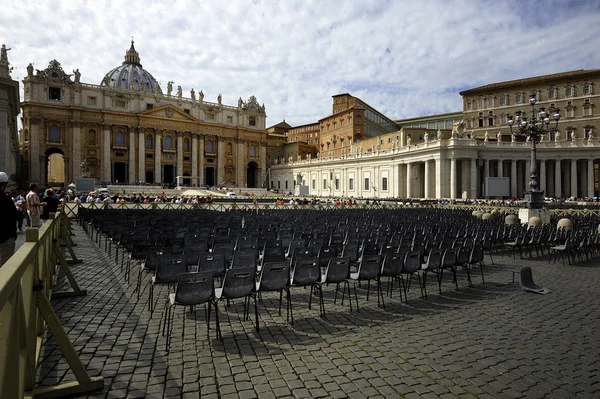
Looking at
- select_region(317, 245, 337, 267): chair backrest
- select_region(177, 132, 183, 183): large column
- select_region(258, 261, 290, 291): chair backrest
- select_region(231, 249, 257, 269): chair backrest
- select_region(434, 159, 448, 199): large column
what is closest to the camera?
select_region(258, 261, 290, 291): chair backrest

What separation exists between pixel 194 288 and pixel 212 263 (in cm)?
151

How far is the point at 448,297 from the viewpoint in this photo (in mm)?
7770

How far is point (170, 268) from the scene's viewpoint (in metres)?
6.40

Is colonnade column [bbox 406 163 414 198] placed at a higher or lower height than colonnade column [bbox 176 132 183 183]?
lower

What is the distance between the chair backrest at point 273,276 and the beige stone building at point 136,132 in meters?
60.6

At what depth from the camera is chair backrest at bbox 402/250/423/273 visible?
25.6ft

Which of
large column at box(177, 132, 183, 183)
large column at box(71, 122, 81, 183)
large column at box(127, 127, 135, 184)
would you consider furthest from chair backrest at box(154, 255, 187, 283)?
large column at box(177, 132, 183, 183)

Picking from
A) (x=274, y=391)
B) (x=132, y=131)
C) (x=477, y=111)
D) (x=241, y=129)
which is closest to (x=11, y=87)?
(x=274, y=391)

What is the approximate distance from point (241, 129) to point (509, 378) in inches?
3211

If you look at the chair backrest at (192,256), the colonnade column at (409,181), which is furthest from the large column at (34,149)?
the chair backrest at (192,256)

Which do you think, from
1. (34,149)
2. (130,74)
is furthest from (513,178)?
(130,74)

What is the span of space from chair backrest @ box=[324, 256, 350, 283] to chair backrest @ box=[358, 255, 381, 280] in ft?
1.48

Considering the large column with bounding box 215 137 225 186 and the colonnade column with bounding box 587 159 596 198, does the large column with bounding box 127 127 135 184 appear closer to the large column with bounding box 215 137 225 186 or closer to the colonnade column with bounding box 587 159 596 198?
the large column with bounding box 215 137 225 186

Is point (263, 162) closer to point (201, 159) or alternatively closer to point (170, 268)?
point (201, 159)
